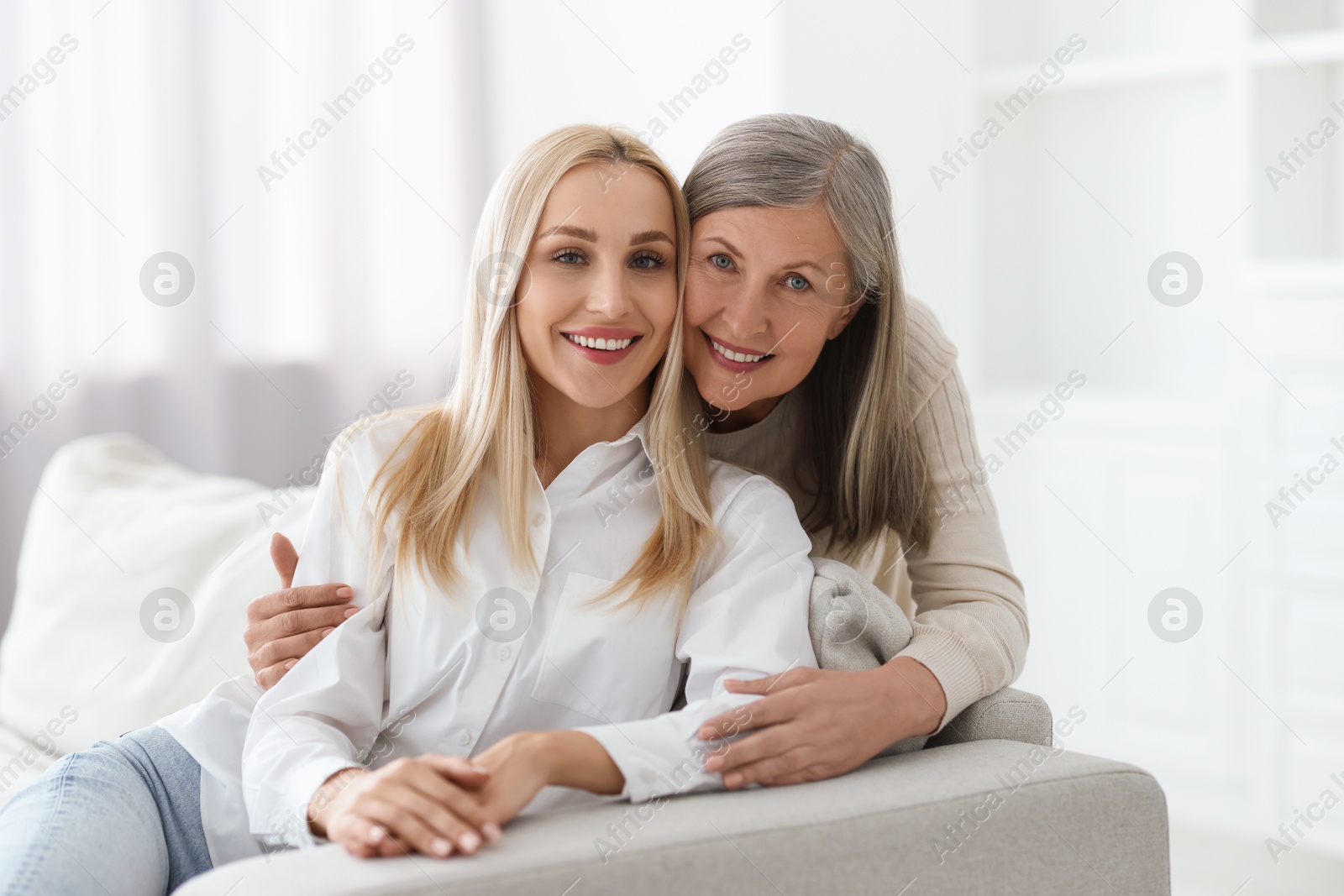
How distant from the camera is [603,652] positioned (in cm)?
120

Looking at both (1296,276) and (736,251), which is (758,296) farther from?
(1296,276)

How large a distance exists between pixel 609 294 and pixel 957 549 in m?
0.54

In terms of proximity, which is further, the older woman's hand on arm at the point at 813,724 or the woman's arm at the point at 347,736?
the older woman's hand on arm at the point at 813,724

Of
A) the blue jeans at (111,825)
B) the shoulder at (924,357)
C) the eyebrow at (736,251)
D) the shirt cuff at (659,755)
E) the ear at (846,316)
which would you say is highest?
the eyebrow at (736,251)

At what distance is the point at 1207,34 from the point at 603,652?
228 cm

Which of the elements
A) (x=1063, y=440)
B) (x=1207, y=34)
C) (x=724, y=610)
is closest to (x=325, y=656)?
(x=724, y=610)

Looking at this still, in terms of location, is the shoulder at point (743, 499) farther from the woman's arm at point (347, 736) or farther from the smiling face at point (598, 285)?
the woman's arm at point (347, 736)

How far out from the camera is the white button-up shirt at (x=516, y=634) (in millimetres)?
1145

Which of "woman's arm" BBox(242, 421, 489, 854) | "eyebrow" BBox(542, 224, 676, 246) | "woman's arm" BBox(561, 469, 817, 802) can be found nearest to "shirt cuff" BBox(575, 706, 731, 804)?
"woman's arm" BBox(561, 469, 817, 802)

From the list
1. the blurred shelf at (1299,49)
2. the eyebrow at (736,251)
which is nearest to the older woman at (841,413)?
the eyebrow at (736,251)

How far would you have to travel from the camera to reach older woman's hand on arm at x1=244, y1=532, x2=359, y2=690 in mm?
1182

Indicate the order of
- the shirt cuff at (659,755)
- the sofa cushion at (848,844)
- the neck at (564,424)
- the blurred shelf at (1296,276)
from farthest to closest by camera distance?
the blurred shelf at (1296,276)
the neck at (564,424)
the shirt cuff at (659,755)
the sofa cushion at (848,844)

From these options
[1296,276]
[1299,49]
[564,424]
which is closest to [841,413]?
[564,424]

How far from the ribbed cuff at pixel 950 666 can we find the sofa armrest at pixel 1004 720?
0.05 ft
